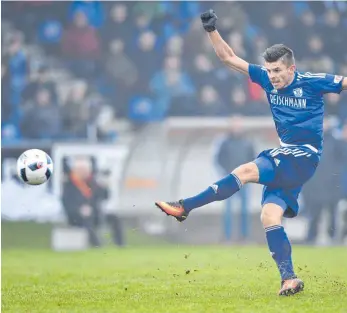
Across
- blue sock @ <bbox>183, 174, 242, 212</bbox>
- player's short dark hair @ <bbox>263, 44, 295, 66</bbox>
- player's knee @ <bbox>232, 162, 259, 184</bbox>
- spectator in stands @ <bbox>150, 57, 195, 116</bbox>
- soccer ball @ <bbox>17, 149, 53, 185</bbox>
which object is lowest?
blue sock @ <bbox>183, 174, 242, 212</bbox>

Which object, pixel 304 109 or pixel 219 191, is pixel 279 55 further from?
pixel 219 191

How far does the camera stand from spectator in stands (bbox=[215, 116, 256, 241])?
16.5 metres

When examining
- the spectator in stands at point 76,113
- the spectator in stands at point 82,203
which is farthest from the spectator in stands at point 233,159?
the spectator in stands at point 76,113

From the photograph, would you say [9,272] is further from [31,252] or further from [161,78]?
[161,78]

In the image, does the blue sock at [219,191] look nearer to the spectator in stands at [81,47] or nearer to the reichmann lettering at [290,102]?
the reichmann lettering at [290,102]

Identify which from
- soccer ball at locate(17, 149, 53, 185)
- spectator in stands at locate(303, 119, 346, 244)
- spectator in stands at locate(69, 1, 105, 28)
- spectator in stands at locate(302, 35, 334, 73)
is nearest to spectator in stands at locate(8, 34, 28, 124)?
spectator in stands at locate(69, 1, 105, 28)

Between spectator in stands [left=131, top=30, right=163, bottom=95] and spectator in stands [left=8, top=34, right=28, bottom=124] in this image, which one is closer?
spectator in stands [left=8, top=34, right=28, bottom=124]

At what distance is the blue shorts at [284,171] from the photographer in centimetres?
823

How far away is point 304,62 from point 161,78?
283cm

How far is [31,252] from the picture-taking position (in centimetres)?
1516

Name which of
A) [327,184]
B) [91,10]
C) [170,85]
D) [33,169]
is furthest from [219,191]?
[91,10]

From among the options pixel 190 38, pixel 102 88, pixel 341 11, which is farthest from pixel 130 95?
pixel 341 11

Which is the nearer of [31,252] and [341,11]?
[31,252]

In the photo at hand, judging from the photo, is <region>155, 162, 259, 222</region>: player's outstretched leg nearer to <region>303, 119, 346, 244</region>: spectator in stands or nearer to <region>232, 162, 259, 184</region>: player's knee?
<region>232, 162, 259, 184</region>: player's knee
